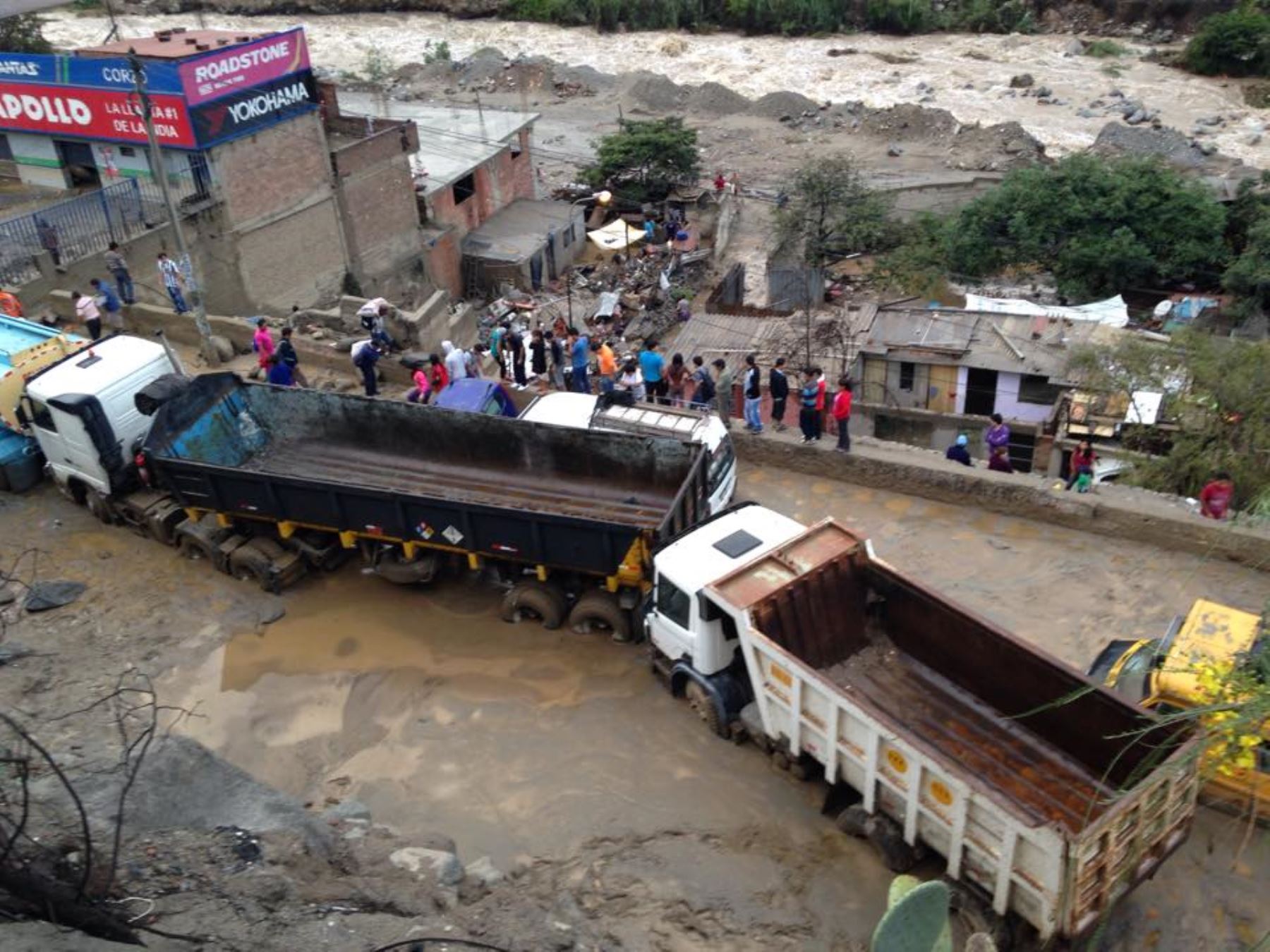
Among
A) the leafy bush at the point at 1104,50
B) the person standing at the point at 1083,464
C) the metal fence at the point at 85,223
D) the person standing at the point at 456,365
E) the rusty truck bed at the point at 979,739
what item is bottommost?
the leafy bush at the point at 1104,50

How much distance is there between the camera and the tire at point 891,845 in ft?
29.3

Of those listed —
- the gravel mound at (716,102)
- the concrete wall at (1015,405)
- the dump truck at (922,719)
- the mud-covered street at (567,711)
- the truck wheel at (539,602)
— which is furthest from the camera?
the gravel mound at (716,102)

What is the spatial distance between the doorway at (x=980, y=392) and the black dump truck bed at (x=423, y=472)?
1156 cm

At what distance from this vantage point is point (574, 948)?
845cm

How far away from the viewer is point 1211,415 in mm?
16766

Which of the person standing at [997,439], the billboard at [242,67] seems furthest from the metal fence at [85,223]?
the person standing at [997,439]

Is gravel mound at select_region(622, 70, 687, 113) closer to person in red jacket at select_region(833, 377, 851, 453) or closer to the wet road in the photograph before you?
person in red jacket at select_region(833, 377, 851, 453)

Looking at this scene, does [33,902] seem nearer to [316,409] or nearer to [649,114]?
[316,409]

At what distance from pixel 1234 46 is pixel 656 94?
25.4 m

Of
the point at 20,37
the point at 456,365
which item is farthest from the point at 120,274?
the point at 20,37

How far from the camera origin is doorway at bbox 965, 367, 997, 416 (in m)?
22.1

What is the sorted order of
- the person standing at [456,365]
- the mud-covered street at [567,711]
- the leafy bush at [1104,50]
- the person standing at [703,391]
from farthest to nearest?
the leafy bush at [1104,50]
the person standing at [703,391]
the person standing at [456,365]
the mud-covered street at [567,711]

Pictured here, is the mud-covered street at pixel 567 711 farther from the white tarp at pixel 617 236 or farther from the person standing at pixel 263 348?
the white tarp at pixel 617 236

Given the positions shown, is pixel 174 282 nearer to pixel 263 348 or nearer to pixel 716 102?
pixel 263 348
